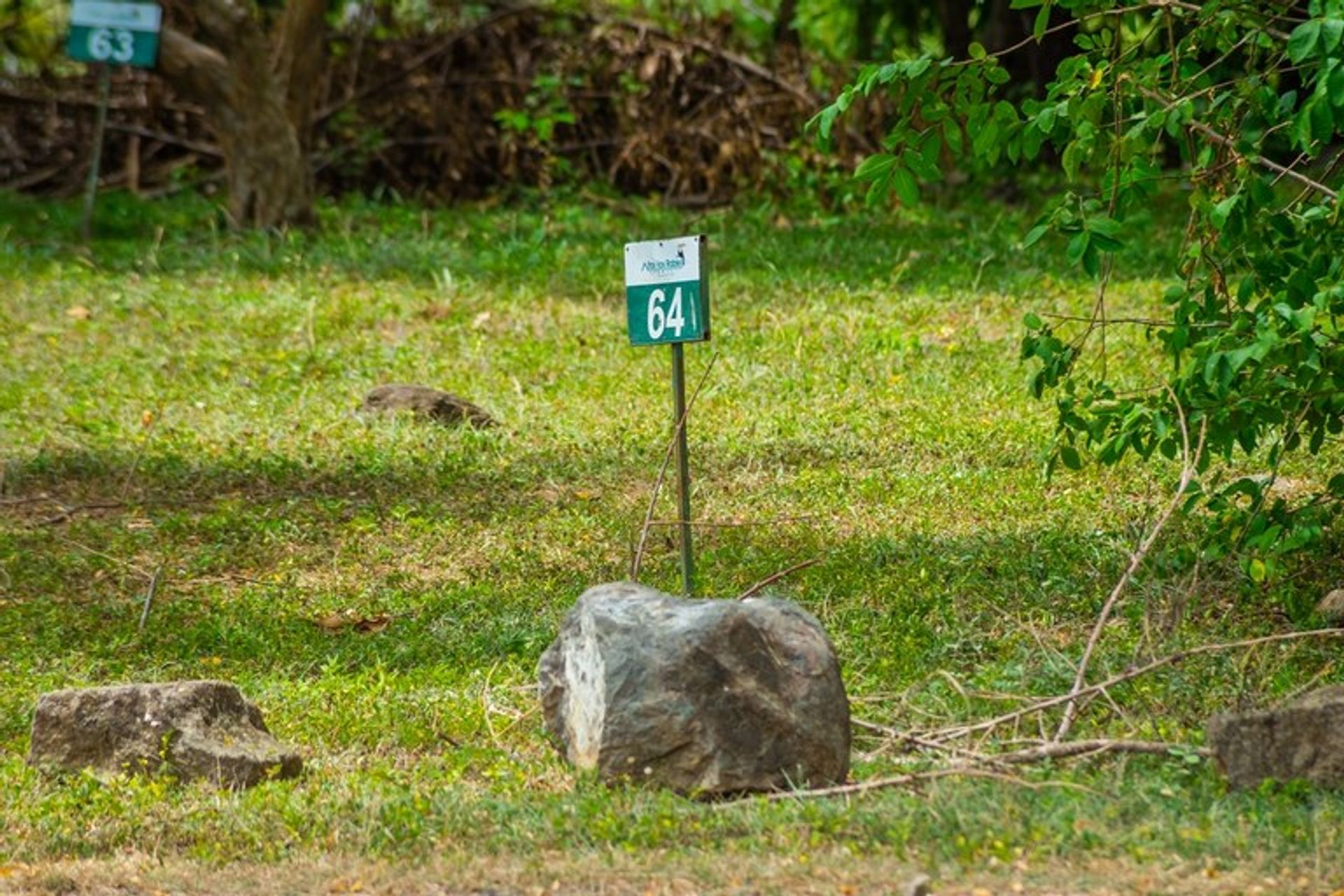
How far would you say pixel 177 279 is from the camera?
39.9 ft

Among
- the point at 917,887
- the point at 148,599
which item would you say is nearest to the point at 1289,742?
the point at 917,887

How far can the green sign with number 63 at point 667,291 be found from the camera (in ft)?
20.4

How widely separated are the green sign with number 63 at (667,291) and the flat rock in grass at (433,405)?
9.63ft

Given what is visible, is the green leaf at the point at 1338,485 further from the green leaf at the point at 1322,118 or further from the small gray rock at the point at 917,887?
the small gray rock at the point at 917,887

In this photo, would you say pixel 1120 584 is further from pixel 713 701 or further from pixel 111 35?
pixel 111 35

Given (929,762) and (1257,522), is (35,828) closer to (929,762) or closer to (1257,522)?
(929,762)

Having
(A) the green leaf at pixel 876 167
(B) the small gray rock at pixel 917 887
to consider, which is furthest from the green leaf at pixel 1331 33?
(B) the small gray rock at pixel 917 887

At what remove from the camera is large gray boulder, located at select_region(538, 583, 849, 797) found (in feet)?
16.5

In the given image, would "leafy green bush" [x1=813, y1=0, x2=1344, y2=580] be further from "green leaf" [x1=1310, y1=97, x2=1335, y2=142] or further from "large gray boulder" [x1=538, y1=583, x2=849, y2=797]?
"large gray boulder" [x1=538, y1=583, x2=849, y2=797]

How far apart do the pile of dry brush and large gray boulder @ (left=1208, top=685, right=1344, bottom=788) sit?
10.0 metres

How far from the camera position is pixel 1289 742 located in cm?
486

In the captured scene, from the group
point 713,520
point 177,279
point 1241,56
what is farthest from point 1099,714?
point 177,279

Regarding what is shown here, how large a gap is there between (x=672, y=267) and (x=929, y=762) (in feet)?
6.09

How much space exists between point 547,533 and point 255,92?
6638 millimetres
